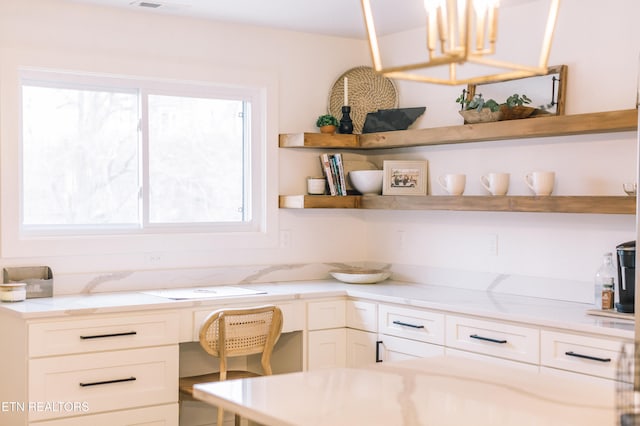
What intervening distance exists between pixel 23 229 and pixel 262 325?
1.31 m

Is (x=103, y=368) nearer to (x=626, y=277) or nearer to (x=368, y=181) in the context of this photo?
(x=368, y=181)

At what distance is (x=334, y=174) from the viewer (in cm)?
493

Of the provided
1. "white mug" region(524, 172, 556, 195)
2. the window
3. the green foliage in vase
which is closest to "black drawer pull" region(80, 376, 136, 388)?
the window

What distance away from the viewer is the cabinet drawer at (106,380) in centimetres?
354

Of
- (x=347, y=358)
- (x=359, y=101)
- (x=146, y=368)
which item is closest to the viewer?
(x=146, y=368)

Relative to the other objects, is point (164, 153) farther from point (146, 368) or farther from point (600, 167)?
point (600, 167)

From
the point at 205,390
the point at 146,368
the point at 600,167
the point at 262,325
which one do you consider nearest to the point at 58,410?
the point at 146,368

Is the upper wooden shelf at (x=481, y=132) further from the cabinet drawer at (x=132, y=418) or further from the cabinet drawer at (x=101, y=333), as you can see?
the cabinet drawer at (x=132, y=418)

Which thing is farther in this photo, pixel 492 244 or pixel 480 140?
pixel 492 244

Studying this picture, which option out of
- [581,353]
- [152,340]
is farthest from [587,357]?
[152,340]

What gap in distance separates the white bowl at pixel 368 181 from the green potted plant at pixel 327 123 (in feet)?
0.96

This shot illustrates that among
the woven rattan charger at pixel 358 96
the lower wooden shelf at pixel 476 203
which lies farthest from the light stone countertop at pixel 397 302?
the woven rattan charger at pixel 358 96

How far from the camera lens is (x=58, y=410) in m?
3.57

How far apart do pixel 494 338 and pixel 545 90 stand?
4.08 ft
